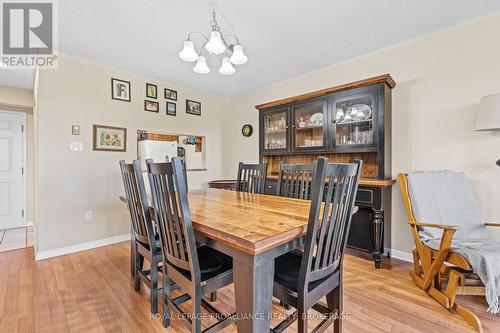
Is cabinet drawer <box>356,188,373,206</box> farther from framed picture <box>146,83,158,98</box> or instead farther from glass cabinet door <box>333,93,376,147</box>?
framed picture <box>146,83,158,98</box>

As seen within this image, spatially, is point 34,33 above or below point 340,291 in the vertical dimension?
above

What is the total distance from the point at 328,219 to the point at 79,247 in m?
3.19

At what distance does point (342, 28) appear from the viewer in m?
2.29

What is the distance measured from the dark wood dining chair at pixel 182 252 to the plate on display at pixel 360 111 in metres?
2.18

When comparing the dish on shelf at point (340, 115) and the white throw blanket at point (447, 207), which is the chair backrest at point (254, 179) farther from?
the white throw blanket at point (447, 207)

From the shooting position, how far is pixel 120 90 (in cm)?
329

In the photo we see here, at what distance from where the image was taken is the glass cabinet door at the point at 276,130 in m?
3.41

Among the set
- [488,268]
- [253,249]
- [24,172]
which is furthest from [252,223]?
[24,172]

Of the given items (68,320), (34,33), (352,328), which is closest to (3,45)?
(34,33)

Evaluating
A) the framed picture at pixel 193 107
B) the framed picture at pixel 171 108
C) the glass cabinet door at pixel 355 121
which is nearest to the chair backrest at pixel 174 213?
the glass cabinet door at pixel 355 121

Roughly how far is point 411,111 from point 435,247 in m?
1.43

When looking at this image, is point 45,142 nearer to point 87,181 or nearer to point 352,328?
point 87,181

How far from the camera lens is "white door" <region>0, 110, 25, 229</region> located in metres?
3.96

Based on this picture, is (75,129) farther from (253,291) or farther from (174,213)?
(253,291)
